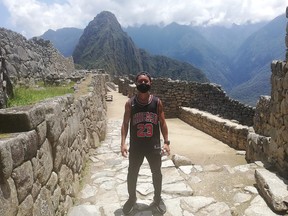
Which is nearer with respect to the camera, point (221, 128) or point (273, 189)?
point (273, 189)

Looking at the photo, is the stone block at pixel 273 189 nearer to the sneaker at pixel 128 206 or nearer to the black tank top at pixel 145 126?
the black tank top at pixel 145 126

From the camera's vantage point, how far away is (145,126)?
3.87 meters

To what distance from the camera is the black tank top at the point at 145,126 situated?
3.87 m

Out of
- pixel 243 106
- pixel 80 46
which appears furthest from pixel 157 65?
pixel 243 106

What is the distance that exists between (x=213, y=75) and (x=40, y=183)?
19695 centimetres

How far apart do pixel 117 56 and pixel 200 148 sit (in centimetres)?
8640

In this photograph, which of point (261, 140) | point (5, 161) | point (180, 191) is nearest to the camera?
point (5, 161)

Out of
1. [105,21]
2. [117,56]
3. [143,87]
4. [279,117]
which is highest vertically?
[105,21]

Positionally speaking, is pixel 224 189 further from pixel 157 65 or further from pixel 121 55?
pixel 157 65

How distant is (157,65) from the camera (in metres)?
105

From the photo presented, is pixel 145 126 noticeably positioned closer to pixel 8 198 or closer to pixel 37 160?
pixel 37 160

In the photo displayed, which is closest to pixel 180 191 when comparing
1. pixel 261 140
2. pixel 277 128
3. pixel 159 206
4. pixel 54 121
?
pixel 159 206

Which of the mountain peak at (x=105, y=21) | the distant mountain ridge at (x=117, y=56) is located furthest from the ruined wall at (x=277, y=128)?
the mountain peak at (x=105, y=21)

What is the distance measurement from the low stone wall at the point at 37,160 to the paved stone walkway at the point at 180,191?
42 cm
